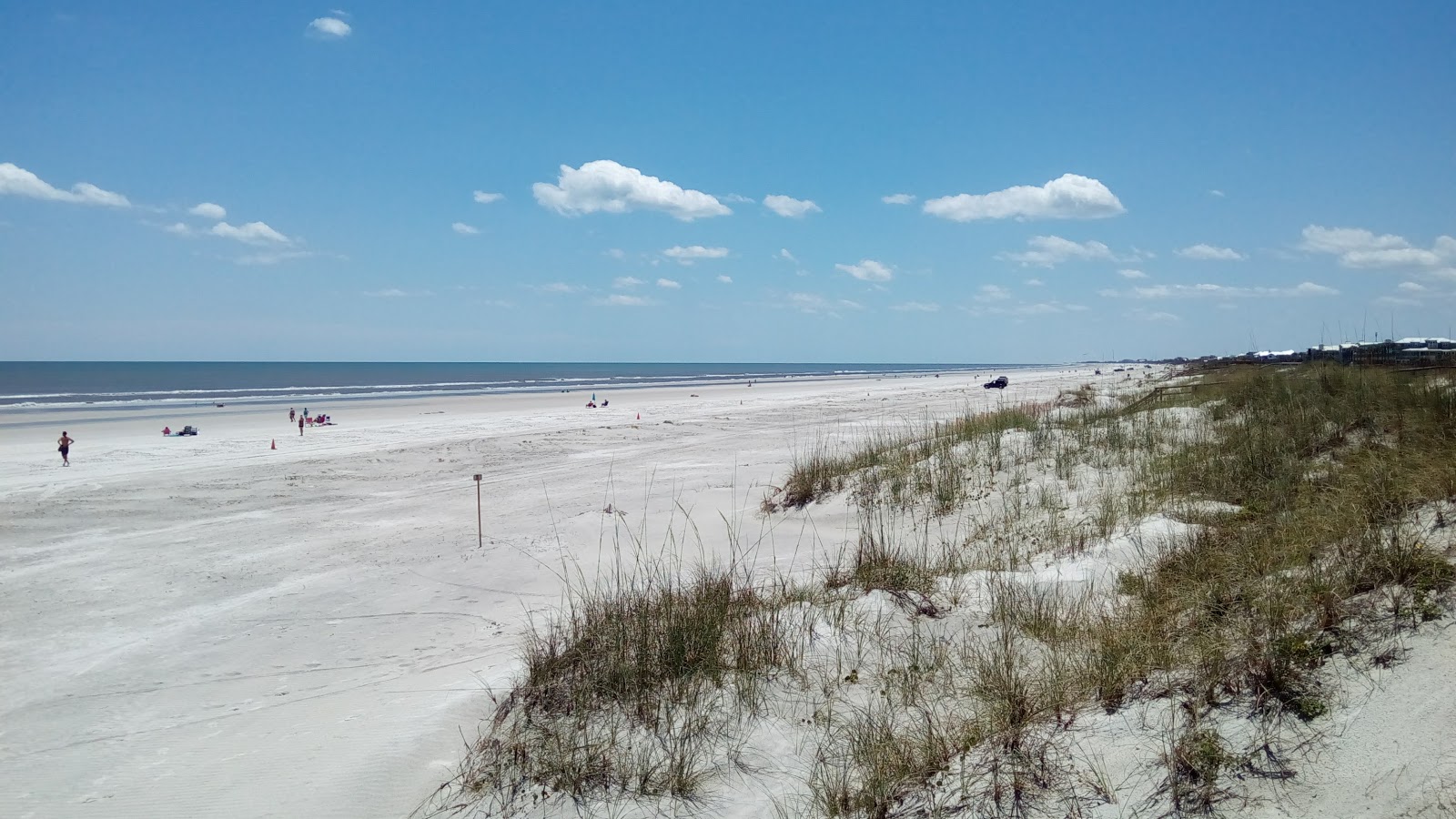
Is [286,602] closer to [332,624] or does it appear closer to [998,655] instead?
[332,624]

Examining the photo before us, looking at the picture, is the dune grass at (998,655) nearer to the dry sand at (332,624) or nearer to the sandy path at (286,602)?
the dry sand at (332,624)

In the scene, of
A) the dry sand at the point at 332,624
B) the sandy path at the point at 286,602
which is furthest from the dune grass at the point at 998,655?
the sandy path at the point at 286,602

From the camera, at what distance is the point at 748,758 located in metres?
3.92

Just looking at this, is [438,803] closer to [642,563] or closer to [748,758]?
[748,758]

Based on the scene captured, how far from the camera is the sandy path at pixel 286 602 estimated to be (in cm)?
459

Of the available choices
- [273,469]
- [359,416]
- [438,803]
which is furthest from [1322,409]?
[359,416]

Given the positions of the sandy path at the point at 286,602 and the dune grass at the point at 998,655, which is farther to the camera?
the sandy path at the point at 286,602

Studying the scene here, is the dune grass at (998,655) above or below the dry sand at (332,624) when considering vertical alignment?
above

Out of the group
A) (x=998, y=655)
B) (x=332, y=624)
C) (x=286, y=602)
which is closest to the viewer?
(x=998, y=655)

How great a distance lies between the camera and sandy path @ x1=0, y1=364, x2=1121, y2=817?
15.0 ft

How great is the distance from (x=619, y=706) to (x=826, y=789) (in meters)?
1.28

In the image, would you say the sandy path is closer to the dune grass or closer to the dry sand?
the dry sand

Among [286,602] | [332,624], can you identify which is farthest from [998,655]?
[286,602]

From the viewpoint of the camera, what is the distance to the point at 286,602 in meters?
8.06
